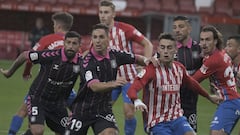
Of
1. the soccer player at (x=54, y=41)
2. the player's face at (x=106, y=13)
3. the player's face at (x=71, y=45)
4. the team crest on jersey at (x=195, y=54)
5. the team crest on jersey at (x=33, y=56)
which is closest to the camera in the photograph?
the player's face at (x=71, y=45)

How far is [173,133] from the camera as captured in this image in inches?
348

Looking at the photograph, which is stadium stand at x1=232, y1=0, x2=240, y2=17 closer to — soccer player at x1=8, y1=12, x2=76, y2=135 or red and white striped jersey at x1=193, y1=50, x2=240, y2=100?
soccer player at x1=8, y1=12, x2=76, y2=135

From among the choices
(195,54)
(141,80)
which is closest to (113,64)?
(141,80)

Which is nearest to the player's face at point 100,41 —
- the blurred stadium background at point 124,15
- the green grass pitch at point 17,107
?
the green grass pitch at point 17,107

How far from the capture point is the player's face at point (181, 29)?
1006cm

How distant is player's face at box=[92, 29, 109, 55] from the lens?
904 cm

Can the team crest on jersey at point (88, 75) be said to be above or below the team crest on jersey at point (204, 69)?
above

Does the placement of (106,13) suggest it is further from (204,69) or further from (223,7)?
(223,7)

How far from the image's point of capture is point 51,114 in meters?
10.0

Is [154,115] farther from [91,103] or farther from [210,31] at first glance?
[210,31]

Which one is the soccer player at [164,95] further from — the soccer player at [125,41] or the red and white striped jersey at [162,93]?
the soccer player at [125,41]

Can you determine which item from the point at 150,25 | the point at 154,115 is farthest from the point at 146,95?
the point at 150,25

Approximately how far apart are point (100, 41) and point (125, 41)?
96.5 inches

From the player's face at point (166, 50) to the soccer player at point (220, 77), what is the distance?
40.3 inches
